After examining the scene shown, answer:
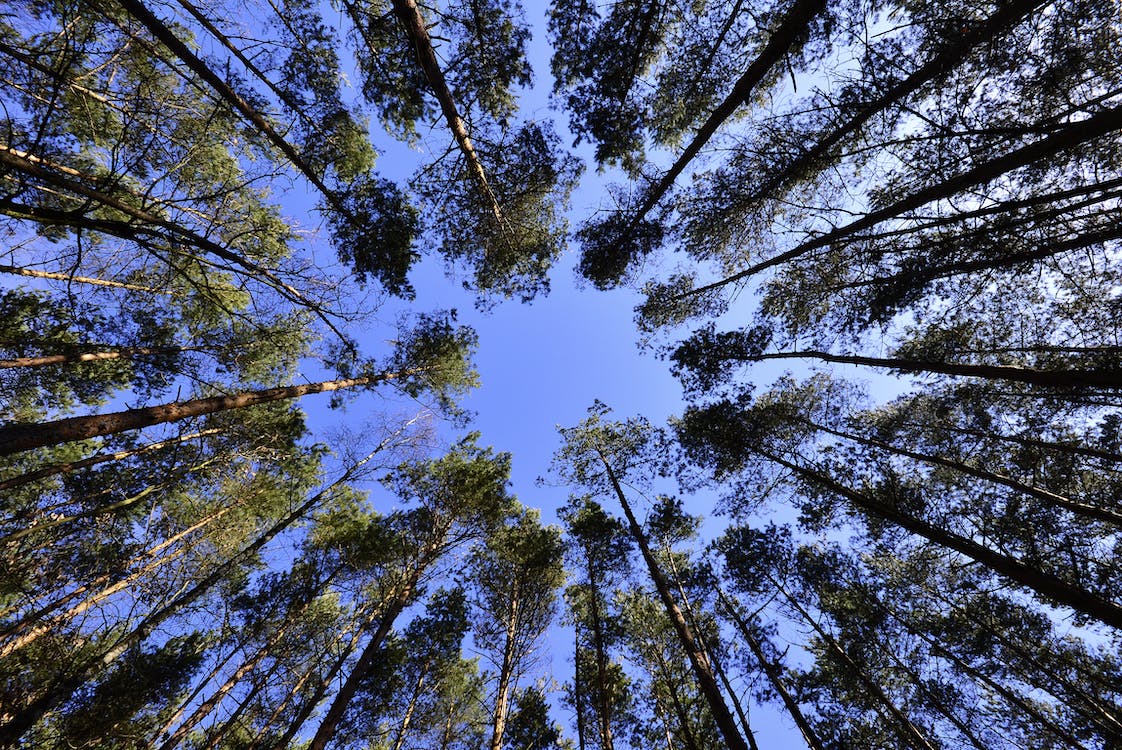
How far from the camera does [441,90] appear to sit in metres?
5.98

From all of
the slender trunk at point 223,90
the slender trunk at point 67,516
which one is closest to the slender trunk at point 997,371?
the slender trunk at point 223,90

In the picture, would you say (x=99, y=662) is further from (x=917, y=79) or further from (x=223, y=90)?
(x=917, y=79)

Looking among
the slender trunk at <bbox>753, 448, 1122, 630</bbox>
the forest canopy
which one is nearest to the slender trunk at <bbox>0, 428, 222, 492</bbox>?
the forest canopy

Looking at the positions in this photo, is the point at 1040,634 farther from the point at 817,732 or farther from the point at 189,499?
the point at 189,499

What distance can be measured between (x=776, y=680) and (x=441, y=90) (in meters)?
12.6

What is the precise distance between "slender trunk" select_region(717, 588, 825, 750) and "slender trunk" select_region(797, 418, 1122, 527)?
18.6 feet

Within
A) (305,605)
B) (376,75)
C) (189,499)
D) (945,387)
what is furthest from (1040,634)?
(189,499)

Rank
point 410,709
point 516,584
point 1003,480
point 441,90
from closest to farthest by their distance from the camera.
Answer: point 441,90 → point 1003,480 → point 410,709 → point 516,584

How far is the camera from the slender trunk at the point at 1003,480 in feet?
22.4

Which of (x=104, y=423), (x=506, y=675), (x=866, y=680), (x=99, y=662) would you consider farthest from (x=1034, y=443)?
(x=99, y=662)

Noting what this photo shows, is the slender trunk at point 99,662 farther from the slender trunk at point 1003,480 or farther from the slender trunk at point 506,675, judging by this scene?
the slender trunk at point 1003,480

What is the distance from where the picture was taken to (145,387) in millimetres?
9352

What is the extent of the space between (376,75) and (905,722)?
16952 millimetres

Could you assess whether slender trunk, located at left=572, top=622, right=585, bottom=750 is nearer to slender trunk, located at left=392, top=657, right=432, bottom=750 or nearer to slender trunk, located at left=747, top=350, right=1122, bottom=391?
slender trunk, located at left=392, top=657, right=432, bottom=750
